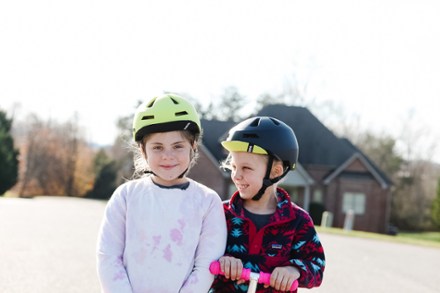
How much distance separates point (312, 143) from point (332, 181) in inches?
134

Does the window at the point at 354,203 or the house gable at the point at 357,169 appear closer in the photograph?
the house gable at the point at 357,169

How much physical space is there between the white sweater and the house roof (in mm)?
36426

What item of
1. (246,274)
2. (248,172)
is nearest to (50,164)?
(248,172)

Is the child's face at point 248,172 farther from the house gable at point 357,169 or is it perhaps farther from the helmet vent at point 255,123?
the house gable at point 357,169

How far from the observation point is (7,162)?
50156mm

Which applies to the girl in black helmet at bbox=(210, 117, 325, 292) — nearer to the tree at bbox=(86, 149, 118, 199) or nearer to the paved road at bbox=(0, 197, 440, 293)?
the paved road at bbox=(0, 197, 440, 293)

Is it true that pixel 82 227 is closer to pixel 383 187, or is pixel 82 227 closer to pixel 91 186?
pixel 383 187

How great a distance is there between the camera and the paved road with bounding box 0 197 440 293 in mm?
7863

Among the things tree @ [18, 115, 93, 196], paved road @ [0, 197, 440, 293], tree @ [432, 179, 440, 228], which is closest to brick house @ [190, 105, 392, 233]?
tree @ [432, 179, 440, 228]

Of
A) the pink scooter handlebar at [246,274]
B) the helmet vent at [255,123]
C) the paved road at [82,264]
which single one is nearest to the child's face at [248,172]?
the helmet vent at [255,123]

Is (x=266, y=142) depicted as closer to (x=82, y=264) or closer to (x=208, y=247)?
(x=208, y=247)

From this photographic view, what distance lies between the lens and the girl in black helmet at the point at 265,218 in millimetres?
3367

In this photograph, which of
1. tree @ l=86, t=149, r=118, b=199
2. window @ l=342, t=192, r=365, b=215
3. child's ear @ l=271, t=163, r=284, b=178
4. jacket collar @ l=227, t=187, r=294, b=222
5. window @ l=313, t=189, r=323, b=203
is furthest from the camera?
tree @ l=86, t=149, r=118, b=199

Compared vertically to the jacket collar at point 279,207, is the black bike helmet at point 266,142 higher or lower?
Answer: higher
